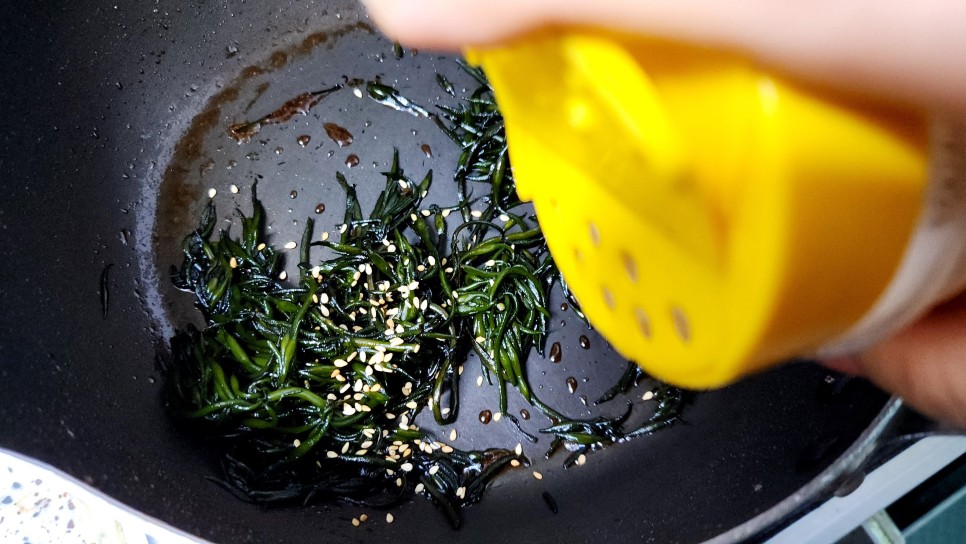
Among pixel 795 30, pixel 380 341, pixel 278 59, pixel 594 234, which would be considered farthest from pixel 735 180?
pixel 278 59

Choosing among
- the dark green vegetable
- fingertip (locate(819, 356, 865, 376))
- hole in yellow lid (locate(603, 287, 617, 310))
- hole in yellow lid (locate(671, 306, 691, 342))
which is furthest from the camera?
the dark green vegetable

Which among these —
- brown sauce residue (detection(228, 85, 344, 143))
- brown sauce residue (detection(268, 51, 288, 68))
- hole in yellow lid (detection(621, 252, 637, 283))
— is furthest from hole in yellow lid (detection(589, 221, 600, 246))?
brown sauce residue (detection(268, 51, 288, 68))

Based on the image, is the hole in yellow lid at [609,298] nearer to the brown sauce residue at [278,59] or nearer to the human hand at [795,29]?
the human hand at [795,29]

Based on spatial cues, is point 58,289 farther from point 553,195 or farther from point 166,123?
point 553,195

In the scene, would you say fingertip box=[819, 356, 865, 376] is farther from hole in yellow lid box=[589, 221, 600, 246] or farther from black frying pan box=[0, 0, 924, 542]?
hole in yellow lid box=[589, 221, 600, 246]

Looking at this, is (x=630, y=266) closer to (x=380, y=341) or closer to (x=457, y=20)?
(x=457, y=20)
